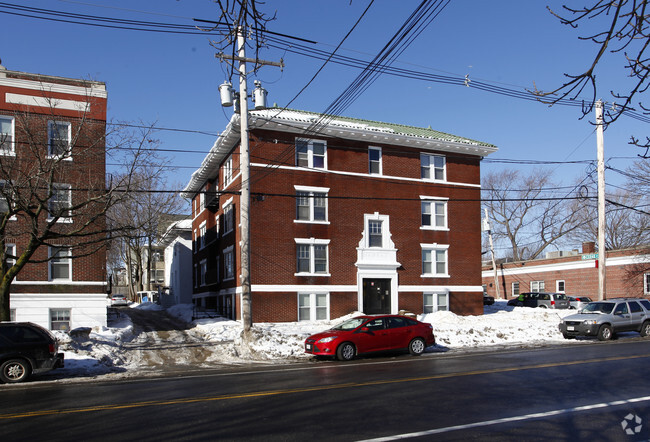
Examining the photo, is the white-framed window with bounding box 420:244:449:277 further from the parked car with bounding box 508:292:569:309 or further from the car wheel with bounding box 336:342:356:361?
the parked car with bounding box 508:292:569:309

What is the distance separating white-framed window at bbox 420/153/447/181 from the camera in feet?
110

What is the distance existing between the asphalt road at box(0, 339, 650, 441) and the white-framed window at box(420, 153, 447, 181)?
19407 millimetres

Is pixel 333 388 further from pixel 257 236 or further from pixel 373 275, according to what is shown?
pixel 373 275

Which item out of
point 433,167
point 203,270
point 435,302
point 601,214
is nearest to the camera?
point 601,214

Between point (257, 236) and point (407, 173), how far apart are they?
10.3 metres

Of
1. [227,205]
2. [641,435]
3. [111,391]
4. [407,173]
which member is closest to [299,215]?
[227,205]

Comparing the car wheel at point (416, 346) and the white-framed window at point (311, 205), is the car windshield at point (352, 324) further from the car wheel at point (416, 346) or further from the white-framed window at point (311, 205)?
the white-framed window at point (311, 205)

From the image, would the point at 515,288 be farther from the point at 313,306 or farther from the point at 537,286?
the point at 313,306

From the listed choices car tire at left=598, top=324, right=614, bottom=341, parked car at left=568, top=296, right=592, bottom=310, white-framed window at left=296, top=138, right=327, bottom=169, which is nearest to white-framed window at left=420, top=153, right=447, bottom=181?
white-framed window at left=296, top=138, right=327, bottom=169

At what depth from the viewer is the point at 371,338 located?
18.6m

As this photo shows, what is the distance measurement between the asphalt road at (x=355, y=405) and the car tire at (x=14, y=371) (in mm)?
468

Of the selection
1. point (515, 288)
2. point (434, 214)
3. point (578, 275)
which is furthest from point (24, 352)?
point (515, 288)

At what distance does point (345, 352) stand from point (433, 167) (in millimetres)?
18362

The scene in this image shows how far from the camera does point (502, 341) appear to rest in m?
24.3
